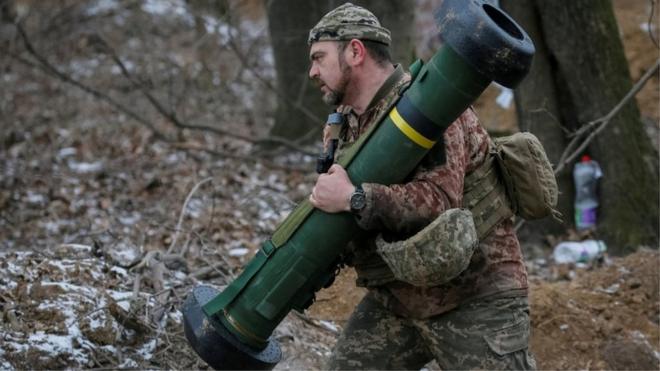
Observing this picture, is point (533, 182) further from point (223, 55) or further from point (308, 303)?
point (223, 55)

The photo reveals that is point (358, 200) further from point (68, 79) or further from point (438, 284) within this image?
point (68, 79)

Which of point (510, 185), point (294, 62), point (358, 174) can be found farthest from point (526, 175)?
point (294, 62)

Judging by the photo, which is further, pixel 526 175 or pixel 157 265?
pixel 157 265

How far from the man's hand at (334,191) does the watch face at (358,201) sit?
0.09 feet

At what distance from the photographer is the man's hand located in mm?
2998

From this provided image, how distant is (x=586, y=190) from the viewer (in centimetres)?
700

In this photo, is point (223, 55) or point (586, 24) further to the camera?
point (223, 55)

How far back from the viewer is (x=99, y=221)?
7918mm

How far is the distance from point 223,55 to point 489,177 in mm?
11436

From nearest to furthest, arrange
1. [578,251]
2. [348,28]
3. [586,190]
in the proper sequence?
[348,28], [578,251], [586,190]

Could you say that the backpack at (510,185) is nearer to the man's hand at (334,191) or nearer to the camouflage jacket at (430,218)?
the camouflage jacket at (430,218)

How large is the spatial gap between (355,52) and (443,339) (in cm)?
108

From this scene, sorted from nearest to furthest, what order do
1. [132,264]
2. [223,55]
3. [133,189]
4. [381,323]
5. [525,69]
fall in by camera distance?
1. [525,69]
2. [381,323]
3. [132,264]
4. [133,189]
5. [223,55]

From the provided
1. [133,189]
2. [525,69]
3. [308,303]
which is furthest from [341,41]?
[133,189]
